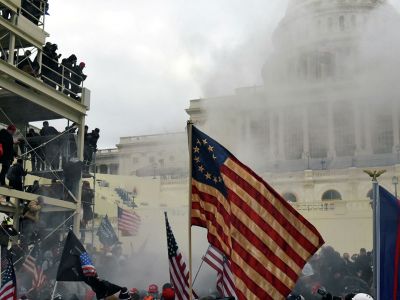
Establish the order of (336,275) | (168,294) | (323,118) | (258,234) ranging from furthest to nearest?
(323,118), (336,275), (168,294), (258,234)

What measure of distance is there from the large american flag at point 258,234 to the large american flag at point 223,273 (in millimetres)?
1270

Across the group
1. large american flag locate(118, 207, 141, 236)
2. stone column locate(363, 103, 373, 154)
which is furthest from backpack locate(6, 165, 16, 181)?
stone column locate(363, 103, 373, 154)

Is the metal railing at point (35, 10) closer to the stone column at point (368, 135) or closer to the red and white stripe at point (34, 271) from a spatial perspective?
the red and white stripe at point (34, 271)

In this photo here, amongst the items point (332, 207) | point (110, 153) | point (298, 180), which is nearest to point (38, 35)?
point (332, 207)

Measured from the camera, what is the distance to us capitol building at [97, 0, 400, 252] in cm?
2875

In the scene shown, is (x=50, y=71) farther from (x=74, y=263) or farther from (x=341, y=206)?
(x=341, y=206)

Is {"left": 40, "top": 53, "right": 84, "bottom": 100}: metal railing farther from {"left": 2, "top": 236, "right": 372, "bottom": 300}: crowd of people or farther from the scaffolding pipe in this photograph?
{"left": 2, "top": 236, "right": 372, "bottom": 300}: crowd of people

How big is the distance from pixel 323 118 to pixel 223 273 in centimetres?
4112

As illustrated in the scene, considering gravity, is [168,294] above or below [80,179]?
below

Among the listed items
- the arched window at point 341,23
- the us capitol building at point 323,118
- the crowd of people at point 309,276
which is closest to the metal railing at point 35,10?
the crowd of people at point 309,276

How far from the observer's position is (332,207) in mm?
27359

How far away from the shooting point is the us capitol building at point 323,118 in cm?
2875

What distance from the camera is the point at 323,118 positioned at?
4822 cm

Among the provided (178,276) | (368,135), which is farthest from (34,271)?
(368,135)
